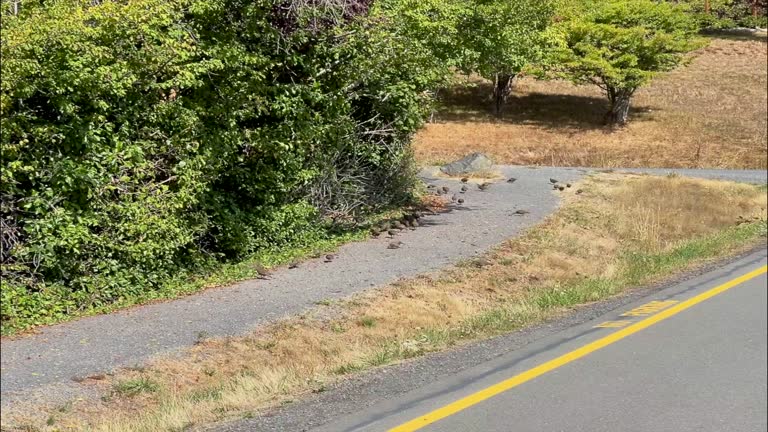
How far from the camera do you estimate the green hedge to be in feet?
31.9

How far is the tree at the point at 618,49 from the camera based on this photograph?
16.2 meters

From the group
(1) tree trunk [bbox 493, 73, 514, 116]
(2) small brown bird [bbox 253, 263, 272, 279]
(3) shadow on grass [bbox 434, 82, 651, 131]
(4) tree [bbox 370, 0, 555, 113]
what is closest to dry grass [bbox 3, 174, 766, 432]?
(2) small brown bird [bbox 253, 263, 272, 279]

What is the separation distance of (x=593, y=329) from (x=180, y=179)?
5.83m

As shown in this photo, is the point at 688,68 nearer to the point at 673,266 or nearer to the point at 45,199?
the point at 673,266

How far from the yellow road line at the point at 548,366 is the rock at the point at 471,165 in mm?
10931

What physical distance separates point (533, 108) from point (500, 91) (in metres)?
0.72

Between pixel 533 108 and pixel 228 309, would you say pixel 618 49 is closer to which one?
pixel 533 108

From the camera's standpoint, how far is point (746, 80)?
20844 millimetres

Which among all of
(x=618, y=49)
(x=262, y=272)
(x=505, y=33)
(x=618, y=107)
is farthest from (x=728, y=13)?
(x=262, y=272)

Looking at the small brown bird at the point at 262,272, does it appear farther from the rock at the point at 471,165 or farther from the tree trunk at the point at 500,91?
the rock at the point at 471,165

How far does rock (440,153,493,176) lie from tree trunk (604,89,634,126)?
11.6 ft

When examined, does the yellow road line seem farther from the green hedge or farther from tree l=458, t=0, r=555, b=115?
tree l=458, t=0, r=555, b=115

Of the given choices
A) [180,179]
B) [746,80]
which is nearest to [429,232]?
[180,179]

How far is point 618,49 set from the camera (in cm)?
1689
